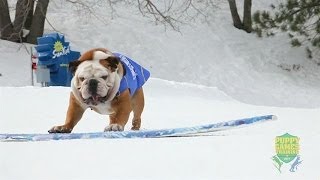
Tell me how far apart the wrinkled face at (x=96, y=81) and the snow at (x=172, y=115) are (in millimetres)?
595

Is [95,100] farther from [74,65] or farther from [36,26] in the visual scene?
[36,26]

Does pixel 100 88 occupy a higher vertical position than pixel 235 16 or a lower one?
lower

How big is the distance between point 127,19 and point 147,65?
2.65m

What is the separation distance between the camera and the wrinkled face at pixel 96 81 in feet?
11.8

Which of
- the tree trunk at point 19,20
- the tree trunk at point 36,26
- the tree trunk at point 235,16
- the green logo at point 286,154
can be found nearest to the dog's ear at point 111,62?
the green logo at point 286,154

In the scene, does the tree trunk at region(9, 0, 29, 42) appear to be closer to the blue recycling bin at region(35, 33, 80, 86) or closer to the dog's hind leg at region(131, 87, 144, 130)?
the blue recycling bin at region(35, 33, 80, 86)

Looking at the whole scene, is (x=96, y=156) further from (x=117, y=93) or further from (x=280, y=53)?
(x=280, y=53)

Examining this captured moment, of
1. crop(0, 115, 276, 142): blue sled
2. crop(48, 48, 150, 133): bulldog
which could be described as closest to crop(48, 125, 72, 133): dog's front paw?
crop(48, 48, 150, 133): bulldog

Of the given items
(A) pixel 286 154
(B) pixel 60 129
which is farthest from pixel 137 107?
(A) pixel 286 154

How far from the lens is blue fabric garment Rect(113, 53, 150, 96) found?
3.97 metres

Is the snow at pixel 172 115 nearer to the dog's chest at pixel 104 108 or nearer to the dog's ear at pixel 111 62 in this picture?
the dog's chest at pixel 104 108

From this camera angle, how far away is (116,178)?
2.34 meters

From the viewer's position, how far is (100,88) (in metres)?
3.62

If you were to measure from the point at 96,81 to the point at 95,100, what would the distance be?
0.45 feet
